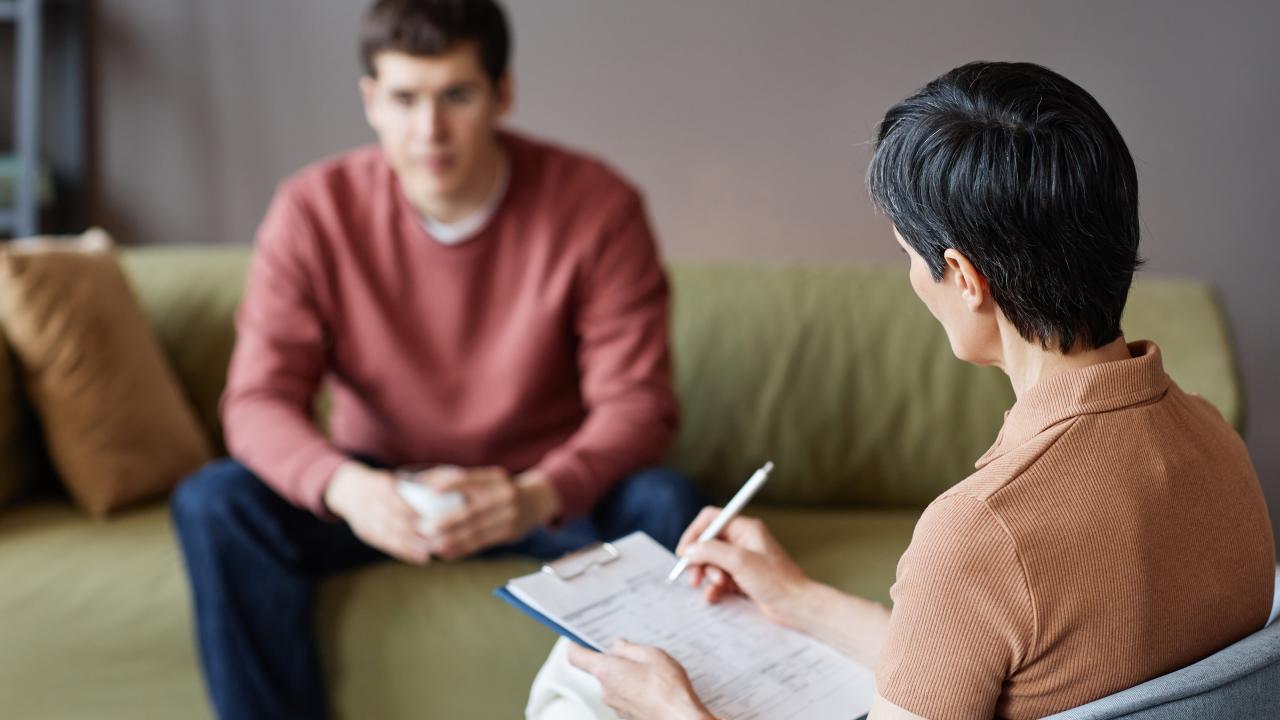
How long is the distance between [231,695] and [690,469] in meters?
0.84

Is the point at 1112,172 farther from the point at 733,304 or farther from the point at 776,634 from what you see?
the point at 733,304

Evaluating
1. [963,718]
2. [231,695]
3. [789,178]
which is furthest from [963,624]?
[789,178]

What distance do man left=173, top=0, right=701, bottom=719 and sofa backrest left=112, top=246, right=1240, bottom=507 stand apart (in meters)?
0.26

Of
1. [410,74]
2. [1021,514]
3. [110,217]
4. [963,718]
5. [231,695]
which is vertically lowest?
[231,695]

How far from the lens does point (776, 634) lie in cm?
107

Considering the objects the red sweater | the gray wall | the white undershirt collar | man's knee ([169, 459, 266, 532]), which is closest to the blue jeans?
man's knee ([169, 459, 266, 532])

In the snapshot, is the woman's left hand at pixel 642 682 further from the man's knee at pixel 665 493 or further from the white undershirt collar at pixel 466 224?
the white undershirt collar at pixel 466 224

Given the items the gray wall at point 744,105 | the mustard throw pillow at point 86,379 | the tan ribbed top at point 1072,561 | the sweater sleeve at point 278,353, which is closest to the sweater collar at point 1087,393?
the tan ribbed top at point 1072,561

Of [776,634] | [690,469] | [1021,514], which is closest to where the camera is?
[1021,514]

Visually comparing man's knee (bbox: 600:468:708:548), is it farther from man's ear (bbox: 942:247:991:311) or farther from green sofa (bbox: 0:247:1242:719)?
man's ear (bbox: 942:247:991:311)

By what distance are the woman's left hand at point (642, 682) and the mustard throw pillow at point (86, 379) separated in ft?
3.98

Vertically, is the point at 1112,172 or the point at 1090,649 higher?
the point at 1112,172

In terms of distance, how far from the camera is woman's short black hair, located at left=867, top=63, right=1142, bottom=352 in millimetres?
727

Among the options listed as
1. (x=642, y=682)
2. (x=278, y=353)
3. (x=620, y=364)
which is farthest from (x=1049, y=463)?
(x=278, y=353)
